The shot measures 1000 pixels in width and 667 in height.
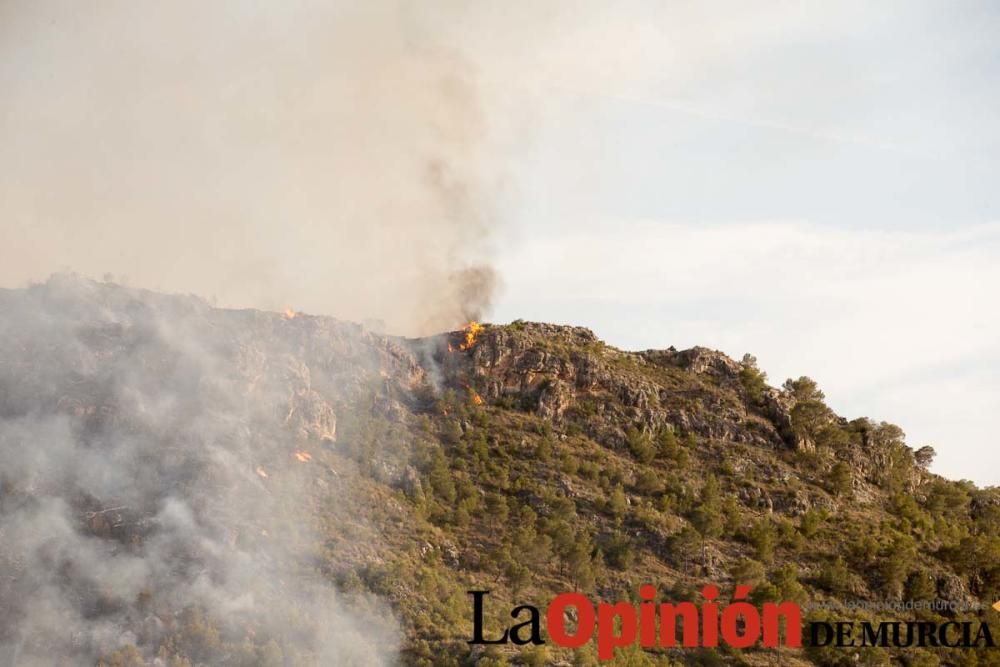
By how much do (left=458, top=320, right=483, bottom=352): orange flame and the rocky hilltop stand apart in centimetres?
64

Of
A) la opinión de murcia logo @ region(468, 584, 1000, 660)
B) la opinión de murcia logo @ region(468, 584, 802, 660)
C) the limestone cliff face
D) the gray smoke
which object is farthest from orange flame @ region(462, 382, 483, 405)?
la opinión de murcia logo @ region(468, 584, 802, 660)

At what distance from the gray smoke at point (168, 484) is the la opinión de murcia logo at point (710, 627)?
2005 centimetres

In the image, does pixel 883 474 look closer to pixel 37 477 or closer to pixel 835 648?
pixel 835 648

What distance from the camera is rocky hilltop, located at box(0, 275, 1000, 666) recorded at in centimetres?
9469

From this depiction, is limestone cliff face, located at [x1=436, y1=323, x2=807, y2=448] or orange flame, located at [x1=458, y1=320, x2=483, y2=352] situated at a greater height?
orange flame, located at [x1=458, y1=320, x2=483, y2=352]

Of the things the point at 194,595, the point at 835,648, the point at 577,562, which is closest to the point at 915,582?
the point at 835,648

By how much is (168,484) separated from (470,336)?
58020mm

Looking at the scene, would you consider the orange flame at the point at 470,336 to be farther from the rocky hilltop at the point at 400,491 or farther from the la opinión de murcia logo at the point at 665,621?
the la opinión de murcia logo at the point at 665,621

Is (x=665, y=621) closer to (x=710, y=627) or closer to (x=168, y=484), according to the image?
(x=710, y=627)

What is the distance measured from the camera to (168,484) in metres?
106

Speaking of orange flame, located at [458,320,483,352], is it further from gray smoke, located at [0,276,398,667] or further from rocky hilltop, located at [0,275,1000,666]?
gray smoke, located at [0,276,398,667]

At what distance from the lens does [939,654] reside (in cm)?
11406

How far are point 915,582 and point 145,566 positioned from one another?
91856mm

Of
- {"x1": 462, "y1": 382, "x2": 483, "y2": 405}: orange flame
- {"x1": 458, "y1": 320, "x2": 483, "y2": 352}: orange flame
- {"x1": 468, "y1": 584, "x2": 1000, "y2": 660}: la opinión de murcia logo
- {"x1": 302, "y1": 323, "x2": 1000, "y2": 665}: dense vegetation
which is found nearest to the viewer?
{"x1": 468, "y1": 584, "x2": 1000, "y2": 660}: la opinión de murcia logo
